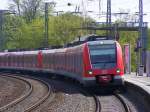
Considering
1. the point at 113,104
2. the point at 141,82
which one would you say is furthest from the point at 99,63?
the point at 113,104

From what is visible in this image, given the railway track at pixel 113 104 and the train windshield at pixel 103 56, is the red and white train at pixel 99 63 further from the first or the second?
the railway track at pixel 113 104

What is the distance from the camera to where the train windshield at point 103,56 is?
26.7 meters

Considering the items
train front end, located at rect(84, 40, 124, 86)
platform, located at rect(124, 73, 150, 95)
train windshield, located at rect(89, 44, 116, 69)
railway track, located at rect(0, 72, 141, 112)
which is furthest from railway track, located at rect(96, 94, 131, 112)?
train windshield, located at rect(89, 44, 116, 69)

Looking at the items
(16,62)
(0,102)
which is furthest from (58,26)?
(0,102)

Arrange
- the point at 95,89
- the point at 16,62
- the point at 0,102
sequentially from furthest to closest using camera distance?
the point at 16,62 < the point at 95,89 < the point at 0,102

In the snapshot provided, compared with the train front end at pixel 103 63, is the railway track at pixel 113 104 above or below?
below

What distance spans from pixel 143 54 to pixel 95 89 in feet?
79.4

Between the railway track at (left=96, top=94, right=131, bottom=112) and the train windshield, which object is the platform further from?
the train windshield

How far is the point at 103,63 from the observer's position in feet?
87.6

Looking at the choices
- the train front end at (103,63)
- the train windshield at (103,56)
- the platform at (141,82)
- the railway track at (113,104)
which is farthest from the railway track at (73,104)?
the train windshield at (103,56)

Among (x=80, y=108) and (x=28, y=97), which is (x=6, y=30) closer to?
(x=28, y=97)

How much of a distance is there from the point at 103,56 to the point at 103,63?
1.26 ft

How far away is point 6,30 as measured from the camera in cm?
9481

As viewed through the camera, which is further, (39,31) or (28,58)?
(39,31)
